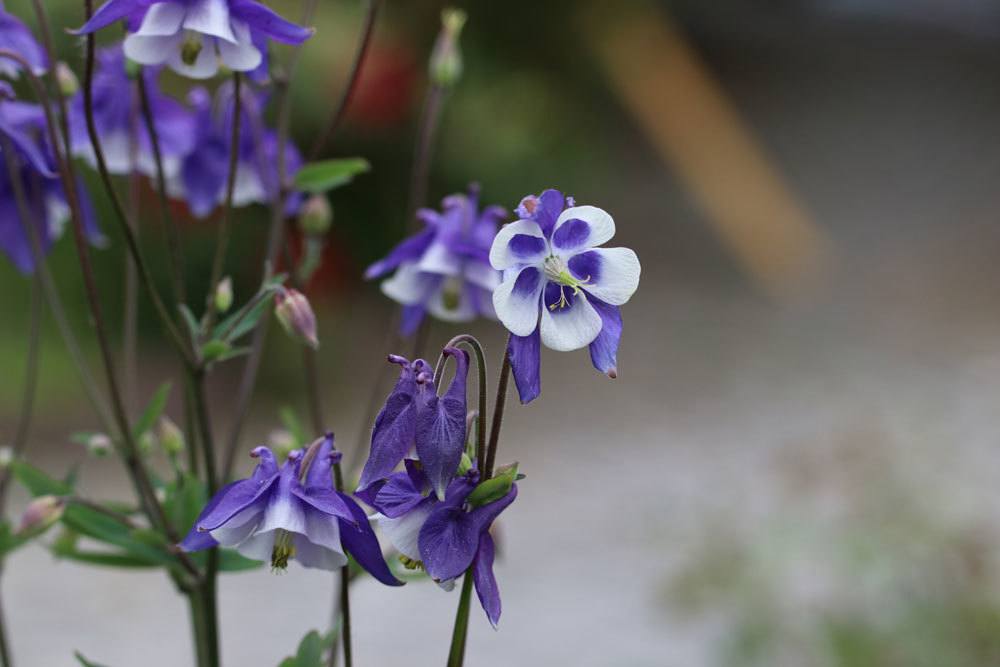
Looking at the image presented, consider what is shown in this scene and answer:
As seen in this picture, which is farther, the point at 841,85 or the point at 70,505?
the point at 841,85

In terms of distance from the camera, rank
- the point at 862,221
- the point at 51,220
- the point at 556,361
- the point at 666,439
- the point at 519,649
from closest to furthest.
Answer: the point at 51,220, the point at 519,649, the point at 666,439, the point at 556,361, the point at 862,221

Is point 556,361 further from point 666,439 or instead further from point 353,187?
point 353,187

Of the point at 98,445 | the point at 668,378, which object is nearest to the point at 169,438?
the point at 98,445

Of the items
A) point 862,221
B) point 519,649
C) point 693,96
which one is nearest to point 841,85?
point 862,221

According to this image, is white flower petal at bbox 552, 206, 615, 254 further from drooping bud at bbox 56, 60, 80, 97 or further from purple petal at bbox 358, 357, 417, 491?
drooping bud at bbox 56, 60, 80, 97

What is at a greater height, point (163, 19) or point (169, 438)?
point (163, 19)

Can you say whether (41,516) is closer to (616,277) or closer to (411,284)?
(411,284)
